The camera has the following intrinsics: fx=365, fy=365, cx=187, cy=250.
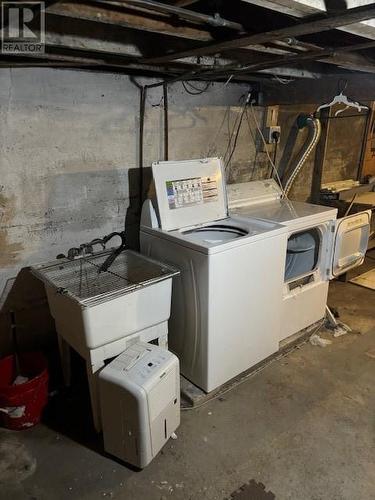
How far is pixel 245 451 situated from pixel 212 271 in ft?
3.10

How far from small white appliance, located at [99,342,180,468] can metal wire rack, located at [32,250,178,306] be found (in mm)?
349

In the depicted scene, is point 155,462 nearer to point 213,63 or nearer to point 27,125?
point 27,125

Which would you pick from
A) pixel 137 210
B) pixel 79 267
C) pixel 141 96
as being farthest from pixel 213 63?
pixel 79 267

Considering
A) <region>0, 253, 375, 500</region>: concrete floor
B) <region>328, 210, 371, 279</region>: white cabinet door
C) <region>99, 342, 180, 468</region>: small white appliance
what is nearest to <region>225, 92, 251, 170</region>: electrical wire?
<region>328, 210, 371, 279</region>: white cabinet door

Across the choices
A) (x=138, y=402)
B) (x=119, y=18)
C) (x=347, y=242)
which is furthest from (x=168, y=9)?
(x=347, y=242)

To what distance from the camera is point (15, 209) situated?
2.24m

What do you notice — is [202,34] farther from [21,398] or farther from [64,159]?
[21,398]

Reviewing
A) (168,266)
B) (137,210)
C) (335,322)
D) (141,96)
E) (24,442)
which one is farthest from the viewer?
(335,322)

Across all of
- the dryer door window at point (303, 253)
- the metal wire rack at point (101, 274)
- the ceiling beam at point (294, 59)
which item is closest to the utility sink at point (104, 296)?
the metal wire rack at point (101, 274)

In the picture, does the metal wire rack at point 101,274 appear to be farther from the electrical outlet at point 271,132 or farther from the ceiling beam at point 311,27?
the electrical outlet at point 271,132

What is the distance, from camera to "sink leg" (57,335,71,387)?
2.23 m

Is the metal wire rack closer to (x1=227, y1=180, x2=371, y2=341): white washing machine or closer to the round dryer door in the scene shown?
the round dryer door

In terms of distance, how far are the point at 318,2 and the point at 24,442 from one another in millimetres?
2367

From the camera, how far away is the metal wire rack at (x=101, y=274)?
75.6 inches
